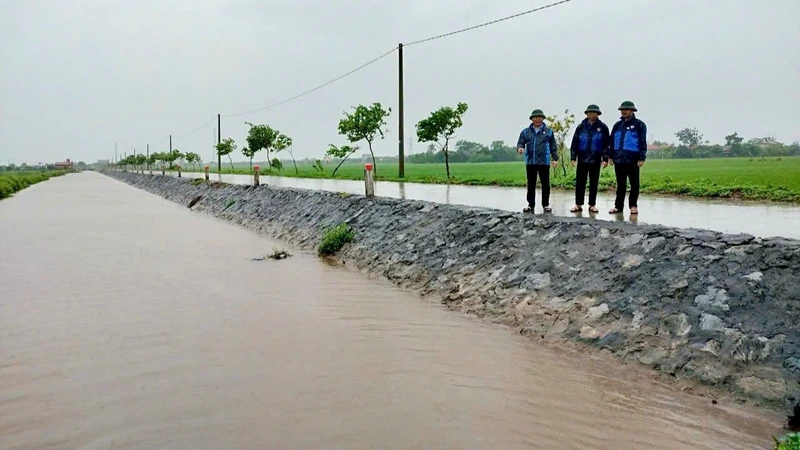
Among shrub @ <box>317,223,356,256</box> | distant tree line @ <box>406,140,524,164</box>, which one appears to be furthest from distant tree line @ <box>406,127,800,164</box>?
shrub @ <box>317,223,356,256</box>

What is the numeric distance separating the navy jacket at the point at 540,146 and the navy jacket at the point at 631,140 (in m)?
1.04

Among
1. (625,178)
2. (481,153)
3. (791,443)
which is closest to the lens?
(791,443)

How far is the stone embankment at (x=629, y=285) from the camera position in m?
5.32

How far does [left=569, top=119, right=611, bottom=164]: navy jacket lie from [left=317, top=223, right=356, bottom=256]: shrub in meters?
5.68

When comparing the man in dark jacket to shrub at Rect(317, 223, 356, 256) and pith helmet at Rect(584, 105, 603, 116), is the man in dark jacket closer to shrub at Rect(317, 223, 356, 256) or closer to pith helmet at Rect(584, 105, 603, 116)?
pith helmet at Rect(584, 105, 603, 116)

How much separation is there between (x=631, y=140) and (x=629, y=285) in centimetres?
315

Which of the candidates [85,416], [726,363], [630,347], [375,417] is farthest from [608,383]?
[85,416]

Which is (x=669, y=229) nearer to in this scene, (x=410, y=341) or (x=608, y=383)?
(x=608, y=383)

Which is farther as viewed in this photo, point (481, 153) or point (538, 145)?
point (481, 153)

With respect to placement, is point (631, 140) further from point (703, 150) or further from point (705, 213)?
point (703, 150)

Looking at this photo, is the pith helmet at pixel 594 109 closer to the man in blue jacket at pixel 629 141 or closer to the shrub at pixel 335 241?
the man in blue jacket at pixel 629 141

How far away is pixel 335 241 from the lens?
45.1 feet

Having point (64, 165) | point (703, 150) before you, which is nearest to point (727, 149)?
point (703, 150)

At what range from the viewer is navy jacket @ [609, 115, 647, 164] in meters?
9.11
